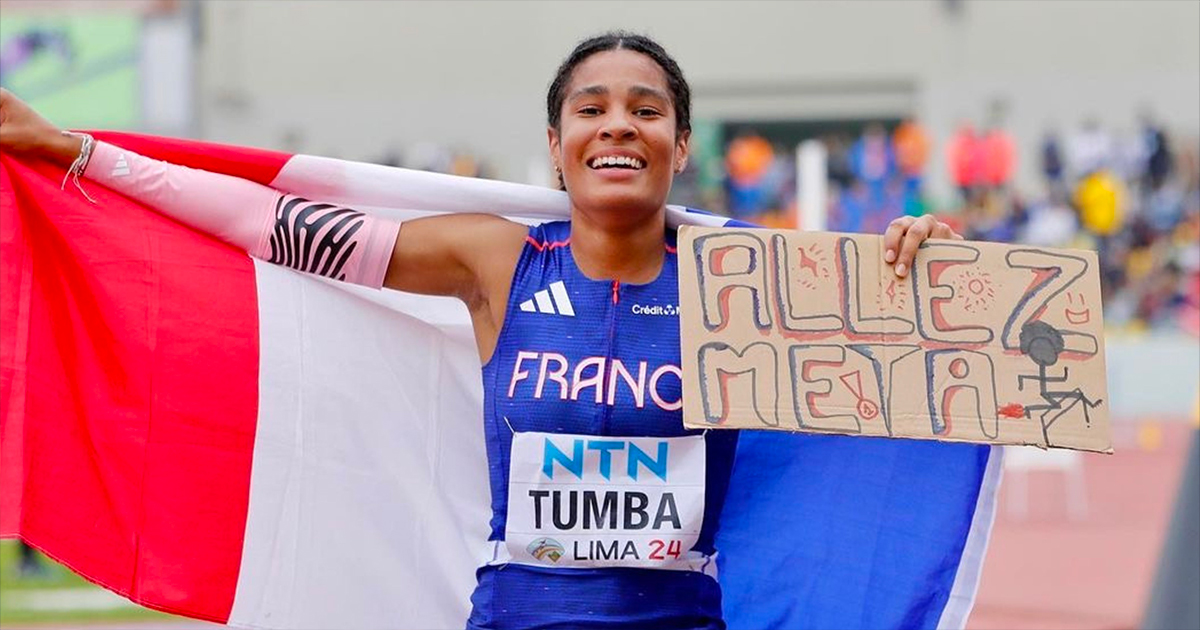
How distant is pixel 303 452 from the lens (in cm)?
460

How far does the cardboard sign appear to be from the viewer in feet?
12.6

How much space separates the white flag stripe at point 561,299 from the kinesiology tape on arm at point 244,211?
1.59 feet

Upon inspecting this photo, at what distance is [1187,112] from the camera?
30.8 m

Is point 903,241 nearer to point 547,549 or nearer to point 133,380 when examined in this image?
→ point 547,549

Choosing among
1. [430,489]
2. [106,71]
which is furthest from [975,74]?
[430,489]

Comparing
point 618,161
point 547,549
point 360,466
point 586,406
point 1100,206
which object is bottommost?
point 547,549

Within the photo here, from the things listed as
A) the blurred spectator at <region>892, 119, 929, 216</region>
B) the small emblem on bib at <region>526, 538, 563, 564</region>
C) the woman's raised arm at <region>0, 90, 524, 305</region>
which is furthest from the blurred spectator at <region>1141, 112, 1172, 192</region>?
the small emblem on bib at <region>526, 538, 563, 564</region>

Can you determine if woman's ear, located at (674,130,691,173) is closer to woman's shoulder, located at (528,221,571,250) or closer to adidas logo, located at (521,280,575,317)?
woman's shoulder, located at (528,221,571,250)

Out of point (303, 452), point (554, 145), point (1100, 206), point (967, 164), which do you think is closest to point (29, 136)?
point (303, 452)

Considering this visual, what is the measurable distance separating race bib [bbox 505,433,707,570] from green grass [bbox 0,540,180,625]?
5.33 meters

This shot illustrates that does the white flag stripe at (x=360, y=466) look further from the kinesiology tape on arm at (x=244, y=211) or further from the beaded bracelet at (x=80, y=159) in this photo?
the beaded bracelet at (x=80, y=159)

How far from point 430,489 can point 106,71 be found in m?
25.9

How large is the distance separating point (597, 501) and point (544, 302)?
1.37 ft

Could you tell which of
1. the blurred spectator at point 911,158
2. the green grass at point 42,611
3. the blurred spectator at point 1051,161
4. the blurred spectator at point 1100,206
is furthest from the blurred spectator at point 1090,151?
the green grass at point 42,611
